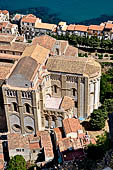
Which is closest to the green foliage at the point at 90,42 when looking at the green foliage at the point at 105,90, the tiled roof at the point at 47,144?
the green foliage at the point at 105,90

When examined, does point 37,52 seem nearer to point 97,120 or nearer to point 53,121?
point 53,121

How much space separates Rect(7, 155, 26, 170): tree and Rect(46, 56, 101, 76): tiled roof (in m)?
12.5

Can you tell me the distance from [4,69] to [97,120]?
14150 mm

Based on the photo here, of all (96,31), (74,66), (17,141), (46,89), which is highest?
(96,31)

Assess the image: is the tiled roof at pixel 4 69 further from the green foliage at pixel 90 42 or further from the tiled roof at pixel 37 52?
the green foliage at pixel 90 42

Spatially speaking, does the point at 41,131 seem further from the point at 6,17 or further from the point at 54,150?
the point at 6,17

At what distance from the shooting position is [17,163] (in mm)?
36156

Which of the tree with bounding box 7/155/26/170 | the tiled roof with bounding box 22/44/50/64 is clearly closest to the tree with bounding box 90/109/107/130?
the tiled roof with bounding box 22/44/50/64

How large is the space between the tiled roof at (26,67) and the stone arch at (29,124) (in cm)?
572

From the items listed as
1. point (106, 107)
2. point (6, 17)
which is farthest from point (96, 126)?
point (6, 17)

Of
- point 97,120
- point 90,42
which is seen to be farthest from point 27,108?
point 90,42

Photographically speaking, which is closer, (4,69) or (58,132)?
(58,132)

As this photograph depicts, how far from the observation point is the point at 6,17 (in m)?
78.3

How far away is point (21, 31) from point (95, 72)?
117 feet
